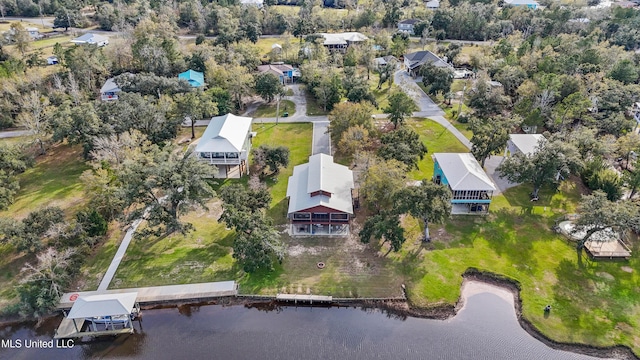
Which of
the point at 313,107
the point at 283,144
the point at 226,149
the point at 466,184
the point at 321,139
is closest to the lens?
the point at 466,184

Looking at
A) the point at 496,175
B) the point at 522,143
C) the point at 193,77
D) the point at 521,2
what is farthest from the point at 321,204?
the point at 521,2

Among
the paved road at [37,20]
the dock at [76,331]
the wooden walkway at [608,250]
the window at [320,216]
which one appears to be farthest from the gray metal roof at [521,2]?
the dock at [76,331]

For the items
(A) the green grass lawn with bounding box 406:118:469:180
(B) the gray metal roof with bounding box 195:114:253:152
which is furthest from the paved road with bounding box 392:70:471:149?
(B) the gray metal roof with bounding box 195:114:253:152

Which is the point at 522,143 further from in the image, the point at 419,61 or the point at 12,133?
the point at 12,133

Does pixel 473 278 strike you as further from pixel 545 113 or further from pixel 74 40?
pixel 74 40

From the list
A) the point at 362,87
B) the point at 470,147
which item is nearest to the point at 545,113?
the point at 470,147

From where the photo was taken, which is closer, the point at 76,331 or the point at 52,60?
the point at 76,331

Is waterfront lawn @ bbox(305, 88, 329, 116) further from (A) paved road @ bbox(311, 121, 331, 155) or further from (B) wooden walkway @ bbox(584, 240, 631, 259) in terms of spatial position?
(B) wooden walkway @ bbox(584, 240, 631, 259)
